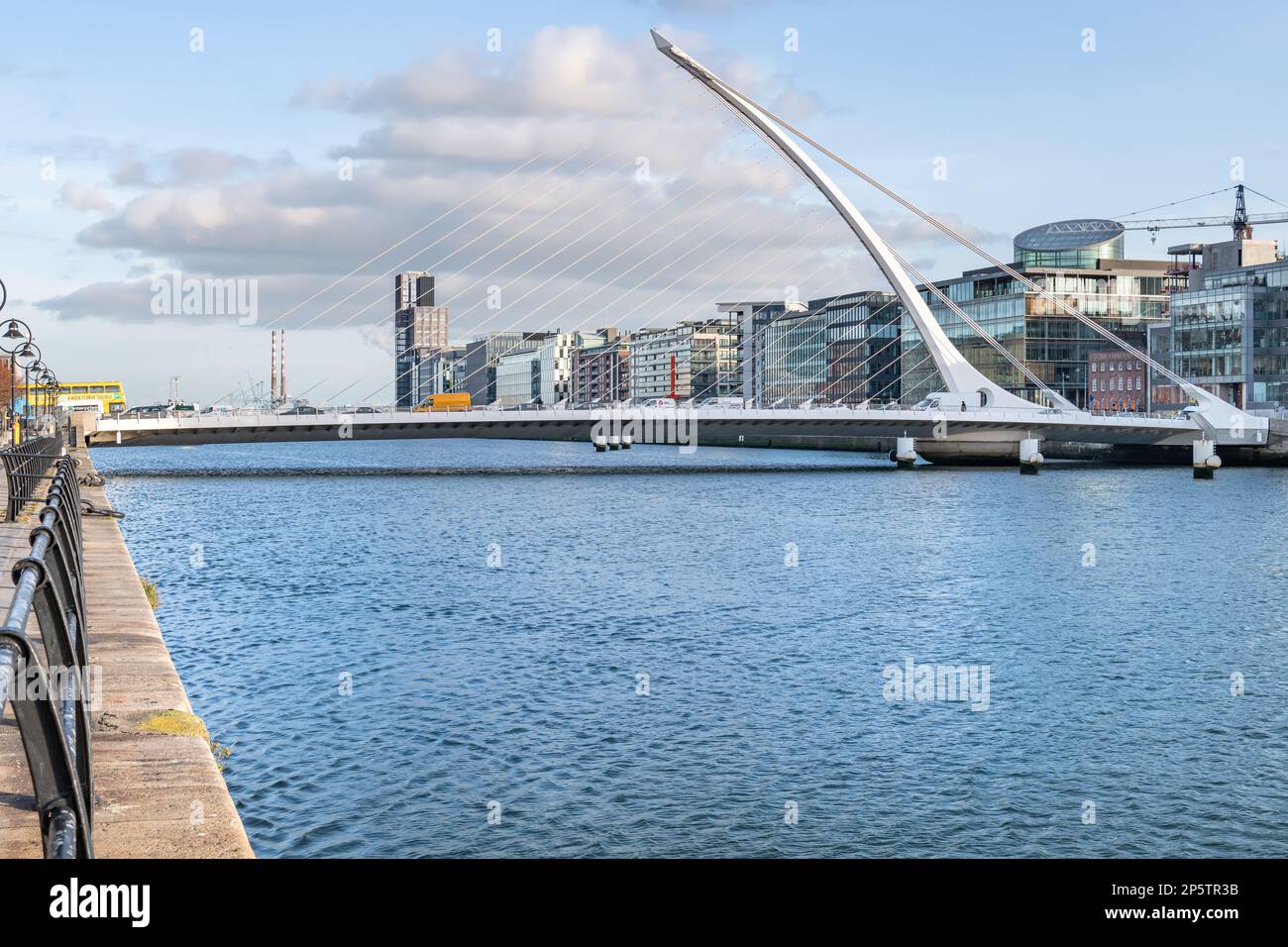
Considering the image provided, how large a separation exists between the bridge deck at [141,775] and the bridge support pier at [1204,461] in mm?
71565

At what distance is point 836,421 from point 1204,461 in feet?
68.2

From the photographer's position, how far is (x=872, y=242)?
8200cm

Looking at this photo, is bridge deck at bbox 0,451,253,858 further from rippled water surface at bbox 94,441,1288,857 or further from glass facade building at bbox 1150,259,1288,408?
glass facade building at bbox 1150,259,1288,408

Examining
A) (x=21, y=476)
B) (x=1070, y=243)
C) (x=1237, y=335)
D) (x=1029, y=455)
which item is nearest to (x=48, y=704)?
(x=21, y=476)

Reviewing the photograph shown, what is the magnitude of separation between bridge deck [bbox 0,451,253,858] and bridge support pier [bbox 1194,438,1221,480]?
235 feet

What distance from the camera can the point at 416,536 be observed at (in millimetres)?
44250

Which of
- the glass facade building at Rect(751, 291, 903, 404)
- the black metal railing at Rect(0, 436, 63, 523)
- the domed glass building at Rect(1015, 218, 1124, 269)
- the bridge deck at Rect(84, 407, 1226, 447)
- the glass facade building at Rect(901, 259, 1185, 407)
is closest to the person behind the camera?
the black metal railing at Rect(0, 436, 63, 523)

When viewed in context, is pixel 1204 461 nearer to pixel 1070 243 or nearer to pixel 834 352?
pixel 1070 243

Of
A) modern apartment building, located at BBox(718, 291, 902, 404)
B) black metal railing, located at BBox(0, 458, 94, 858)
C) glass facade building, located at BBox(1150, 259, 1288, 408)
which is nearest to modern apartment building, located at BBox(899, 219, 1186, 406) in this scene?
modern apartment building, located at BBox(718, 291, 902, 404)

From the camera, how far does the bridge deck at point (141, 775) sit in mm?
7086

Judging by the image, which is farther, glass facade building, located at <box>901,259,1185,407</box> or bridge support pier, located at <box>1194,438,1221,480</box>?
glass facade building, located at <box>901,259,1185,407</box>

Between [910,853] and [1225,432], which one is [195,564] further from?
[1225,432]

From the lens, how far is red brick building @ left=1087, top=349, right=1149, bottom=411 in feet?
390
